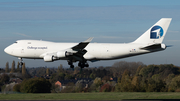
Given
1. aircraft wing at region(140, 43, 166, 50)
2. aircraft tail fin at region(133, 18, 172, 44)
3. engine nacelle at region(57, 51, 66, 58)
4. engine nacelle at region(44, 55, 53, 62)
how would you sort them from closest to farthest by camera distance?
1. aircraft wing at region(140, 43, 166, 50)
2. engine nacelle at region(57, 51, 66, 58)
3. engine nacelle at region(44, 55, 53, 62)
4. aircraft tail fin at region(133, 18, 172, 44)

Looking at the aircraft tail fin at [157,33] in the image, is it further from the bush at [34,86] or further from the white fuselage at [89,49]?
the bush at [34,86]

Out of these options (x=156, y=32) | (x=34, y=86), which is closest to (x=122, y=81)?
(x=34, y=86)

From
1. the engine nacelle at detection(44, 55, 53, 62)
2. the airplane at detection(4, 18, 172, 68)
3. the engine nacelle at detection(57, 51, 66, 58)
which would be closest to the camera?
the engine nacelle at detection(57, 51, 66, 58)

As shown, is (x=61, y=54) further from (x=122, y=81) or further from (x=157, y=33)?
(x=122, y=81)

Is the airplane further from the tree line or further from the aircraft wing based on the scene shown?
the tree line

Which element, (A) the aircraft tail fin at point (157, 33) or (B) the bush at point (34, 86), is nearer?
(A) the aircraft tail fin at point (157, 33)

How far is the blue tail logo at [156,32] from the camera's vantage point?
5178cm

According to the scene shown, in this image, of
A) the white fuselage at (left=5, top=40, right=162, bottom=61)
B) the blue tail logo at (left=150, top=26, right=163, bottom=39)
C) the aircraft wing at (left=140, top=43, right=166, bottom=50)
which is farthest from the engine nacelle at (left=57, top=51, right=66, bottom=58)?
the blue tail logo at (left=150, top=26, right=163, bottom=39)

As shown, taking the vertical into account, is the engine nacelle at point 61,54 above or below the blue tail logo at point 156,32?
below

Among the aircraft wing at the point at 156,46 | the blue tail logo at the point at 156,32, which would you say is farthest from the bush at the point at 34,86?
the aircraft wing at the point at 156,46

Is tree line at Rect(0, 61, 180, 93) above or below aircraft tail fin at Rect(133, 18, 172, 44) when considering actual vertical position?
below

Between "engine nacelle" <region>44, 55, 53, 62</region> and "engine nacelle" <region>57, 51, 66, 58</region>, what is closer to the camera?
"engine nacelle" <region>57, 51, 66, 58</region>

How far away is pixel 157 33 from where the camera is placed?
171ft

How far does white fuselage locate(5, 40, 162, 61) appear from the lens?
50.5 metres
